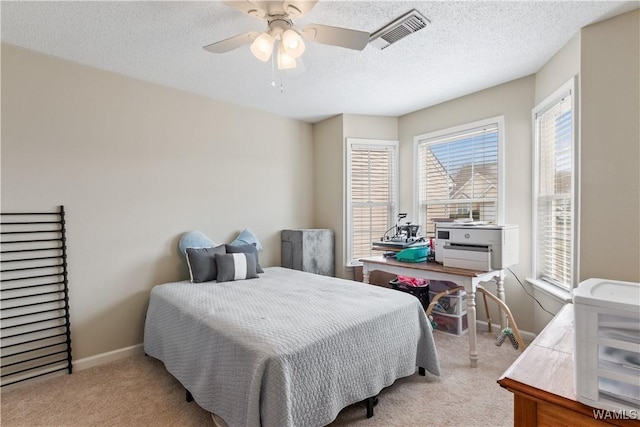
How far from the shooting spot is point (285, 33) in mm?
1768

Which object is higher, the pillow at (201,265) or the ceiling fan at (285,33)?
the ceiling fan at (285,33)

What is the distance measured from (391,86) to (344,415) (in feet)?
9.50

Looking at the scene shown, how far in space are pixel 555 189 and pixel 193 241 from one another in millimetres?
3415

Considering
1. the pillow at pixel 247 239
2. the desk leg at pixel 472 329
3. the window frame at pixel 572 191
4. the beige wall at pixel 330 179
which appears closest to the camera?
the window frame at pixel 572 191

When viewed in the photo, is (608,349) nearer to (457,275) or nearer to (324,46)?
(457,275)

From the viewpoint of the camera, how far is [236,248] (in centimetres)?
334

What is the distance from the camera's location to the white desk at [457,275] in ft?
8.48

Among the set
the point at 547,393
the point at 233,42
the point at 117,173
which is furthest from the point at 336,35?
the point at 117,173

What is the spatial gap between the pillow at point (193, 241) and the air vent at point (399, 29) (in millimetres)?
2421

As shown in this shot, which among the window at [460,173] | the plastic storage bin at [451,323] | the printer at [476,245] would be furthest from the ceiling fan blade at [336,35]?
the plastic storage bin at [451,323]

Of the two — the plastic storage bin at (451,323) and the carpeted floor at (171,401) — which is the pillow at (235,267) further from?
the plastic storage bin at (451,323)

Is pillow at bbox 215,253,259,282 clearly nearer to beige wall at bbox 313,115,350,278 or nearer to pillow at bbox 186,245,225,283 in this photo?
pillow at bbox 186,245,225,283

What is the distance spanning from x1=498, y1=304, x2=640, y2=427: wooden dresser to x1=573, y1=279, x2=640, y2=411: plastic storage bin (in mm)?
39

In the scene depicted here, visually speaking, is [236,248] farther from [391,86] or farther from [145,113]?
[391,86]
